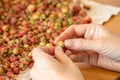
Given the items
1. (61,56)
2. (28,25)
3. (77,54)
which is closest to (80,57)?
(77,54)

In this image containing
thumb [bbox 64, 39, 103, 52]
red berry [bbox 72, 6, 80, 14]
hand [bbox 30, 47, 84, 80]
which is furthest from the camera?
red berry [bbox 72, 6, 80, 14]

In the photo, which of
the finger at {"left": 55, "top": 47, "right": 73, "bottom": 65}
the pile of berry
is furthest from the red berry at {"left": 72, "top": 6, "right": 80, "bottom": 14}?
the finger at {"left": 55, "top": 47, "right": 73, "bottom": 65}

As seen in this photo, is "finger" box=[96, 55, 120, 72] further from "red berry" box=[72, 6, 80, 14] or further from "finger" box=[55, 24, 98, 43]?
"red berry" box=[72, 6, 80, 14]

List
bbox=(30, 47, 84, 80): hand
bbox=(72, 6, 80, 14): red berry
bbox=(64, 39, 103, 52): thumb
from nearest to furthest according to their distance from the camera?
bbox=(30, 47, 84, 80): hand
bbox=(64, 39, 103, 52): thumb
bbox=(72, 6, 80, 14): red berry

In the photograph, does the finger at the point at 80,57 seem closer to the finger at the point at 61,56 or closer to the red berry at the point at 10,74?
the finger at the point at 61,56

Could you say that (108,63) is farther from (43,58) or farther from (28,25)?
(28,25)

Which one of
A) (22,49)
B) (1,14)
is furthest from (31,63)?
(1,14)

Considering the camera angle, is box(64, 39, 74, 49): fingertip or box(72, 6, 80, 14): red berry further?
box(72, 6, 80, 14): red berry
